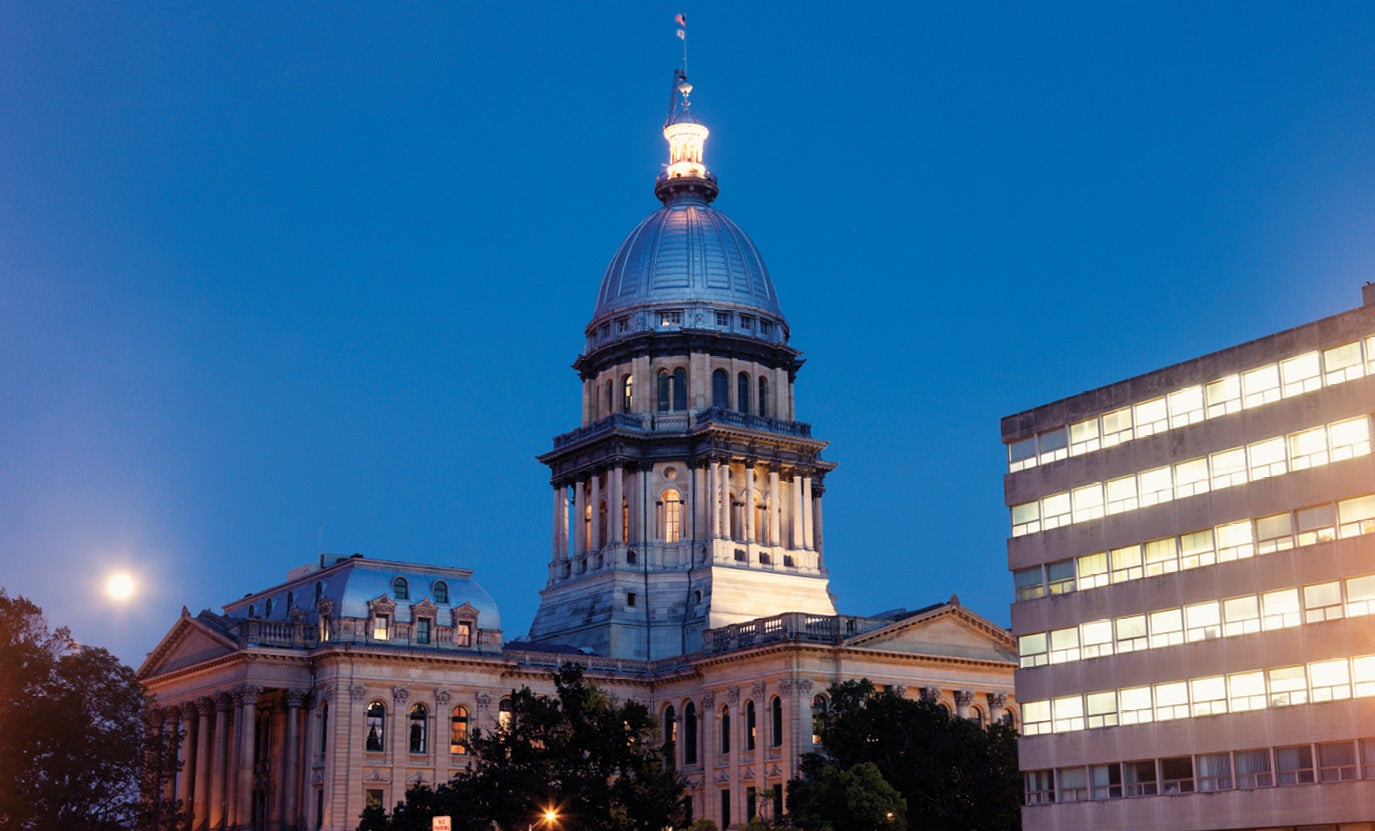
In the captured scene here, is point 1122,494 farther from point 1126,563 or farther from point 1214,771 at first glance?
point 1214,771

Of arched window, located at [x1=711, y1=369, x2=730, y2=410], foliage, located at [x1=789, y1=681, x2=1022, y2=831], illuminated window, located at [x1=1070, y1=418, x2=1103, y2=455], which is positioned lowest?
foliage, located at [x1=789, y1=681, x2=1022, y2=831]

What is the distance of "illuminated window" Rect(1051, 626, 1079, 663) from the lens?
70438 millimetres

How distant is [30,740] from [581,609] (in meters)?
45.6

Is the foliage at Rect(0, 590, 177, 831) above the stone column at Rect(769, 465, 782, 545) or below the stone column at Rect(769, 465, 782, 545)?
below

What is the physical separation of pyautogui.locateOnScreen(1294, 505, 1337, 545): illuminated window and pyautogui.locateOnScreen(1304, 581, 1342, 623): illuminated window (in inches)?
61.9

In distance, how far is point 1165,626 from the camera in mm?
67062

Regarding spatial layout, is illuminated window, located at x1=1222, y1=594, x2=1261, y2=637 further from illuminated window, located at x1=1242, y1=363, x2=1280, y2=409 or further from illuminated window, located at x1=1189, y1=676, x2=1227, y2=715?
illuminated window, located at x1=1242, y1=363, x2=1280, y2=409

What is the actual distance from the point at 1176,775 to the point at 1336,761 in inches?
256

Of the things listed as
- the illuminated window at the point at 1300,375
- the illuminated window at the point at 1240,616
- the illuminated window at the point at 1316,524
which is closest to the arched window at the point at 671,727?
the illuminated window at the point at 1240,616

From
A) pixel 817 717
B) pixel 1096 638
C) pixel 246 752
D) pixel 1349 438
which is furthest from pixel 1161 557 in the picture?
pixel 246 752

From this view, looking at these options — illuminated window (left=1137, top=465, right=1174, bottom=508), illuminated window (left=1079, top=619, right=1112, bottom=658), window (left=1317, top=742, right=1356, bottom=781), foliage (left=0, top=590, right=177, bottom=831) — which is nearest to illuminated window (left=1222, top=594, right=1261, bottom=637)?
window (left=1317, top=742, right=1356, bottom=781)

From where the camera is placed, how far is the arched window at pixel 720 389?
13200 centimetres

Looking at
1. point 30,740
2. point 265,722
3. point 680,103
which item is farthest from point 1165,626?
point 680,103

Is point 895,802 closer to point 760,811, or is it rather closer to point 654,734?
point 654,734
